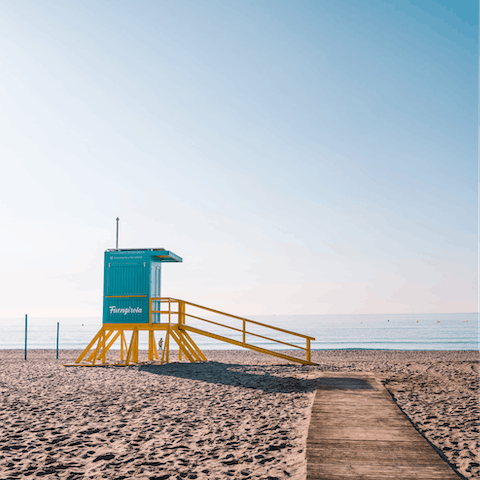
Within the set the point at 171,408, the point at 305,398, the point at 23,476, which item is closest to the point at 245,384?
the point at 305,398

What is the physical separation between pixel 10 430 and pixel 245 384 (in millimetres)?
5709

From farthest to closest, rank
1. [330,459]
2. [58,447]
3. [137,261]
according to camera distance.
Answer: [137,261] → [58,447] → [330,459]

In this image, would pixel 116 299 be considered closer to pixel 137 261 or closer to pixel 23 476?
pixel 137 261

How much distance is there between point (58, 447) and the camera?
5625 millimetres

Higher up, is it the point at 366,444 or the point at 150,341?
the point at 150,341

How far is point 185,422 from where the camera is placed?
22.8 ft

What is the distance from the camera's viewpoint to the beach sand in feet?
16.2

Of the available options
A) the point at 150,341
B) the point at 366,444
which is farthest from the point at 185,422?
the point at 150,341

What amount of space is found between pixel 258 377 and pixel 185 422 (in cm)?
530

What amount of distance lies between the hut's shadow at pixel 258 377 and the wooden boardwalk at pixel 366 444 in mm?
1683

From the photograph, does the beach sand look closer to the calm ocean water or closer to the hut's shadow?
Answer: the hut's shadow

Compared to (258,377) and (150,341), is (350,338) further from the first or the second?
(258,377)

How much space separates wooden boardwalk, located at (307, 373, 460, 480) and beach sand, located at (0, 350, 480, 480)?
0.81 ft

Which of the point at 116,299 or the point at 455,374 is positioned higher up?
the point at 116,299
